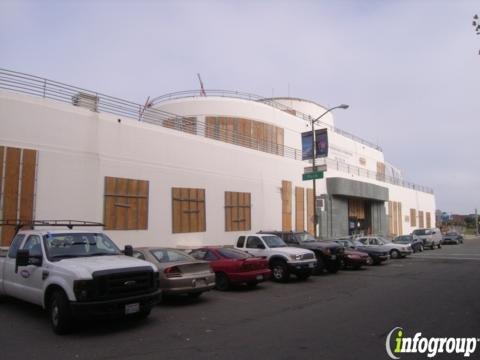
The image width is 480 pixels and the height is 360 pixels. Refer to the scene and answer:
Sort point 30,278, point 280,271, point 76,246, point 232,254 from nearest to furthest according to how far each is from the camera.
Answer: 1. point 30,278
2. point 76,246
3. point 232,254
4. point 280,271

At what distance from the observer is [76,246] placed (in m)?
8.95

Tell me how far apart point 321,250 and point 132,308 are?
424 inches

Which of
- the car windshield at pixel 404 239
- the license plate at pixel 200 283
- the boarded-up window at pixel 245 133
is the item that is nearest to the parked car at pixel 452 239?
the car windshield at pixel 404 239

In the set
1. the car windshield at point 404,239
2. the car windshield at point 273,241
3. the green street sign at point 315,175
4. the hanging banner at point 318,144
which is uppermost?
the hanging banner at point 318,144

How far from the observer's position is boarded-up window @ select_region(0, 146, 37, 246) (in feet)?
49.9

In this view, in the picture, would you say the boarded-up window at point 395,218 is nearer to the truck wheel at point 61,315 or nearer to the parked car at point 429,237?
the parked car at point 429,237

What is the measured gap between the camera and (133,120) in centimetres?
1991

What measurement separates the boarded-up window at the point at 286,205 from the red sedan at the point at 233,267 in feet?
51.8

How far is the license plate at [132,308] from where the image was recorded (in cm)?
785

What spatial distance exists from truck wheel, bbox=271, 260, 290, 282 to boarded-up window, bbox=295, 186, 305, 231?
15729 millimetres

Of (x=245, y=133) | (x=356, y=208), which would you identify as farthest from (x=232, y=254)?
(x=356, y=208)

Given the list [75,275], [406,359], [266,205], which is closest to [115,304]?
[75,275]

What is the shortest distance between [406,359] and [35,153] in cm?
1456

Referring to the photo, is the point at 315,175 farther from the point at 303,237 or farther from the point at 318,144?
the point at 303,237
